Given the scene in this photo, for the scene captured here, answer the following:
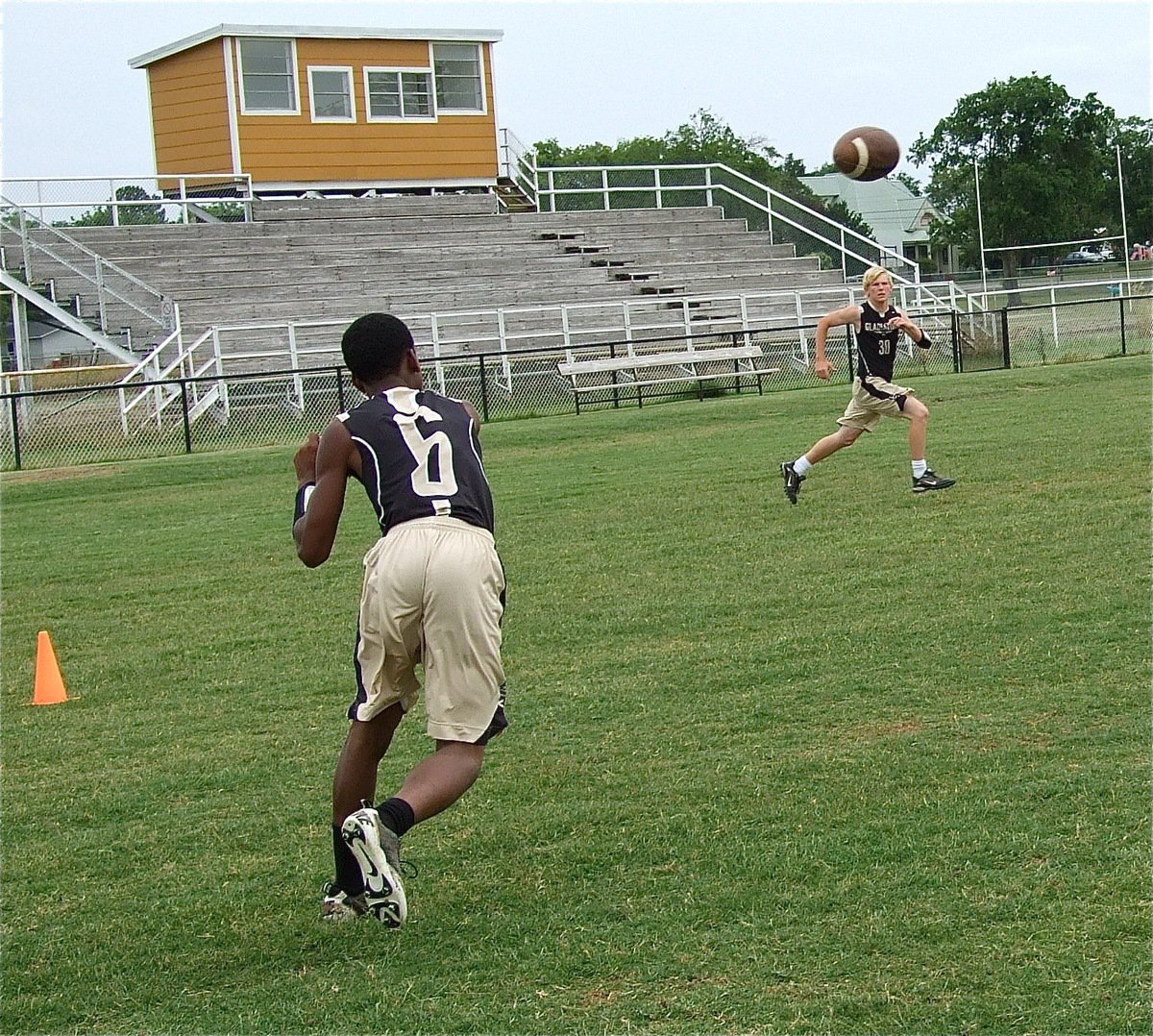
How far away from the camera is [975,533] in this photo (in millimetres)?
9867

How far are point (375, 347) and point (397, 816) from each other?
1395 mm

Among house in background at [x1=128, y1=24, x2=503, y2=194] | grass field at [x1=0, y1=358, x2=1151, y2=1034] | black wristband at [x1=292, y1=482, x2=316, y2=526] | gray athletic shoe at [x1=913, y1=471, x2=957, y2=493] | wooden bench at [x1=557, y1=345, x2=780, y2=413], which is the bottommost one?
grass field at [x1=0, y1=358, x2=1151, y2=1034]

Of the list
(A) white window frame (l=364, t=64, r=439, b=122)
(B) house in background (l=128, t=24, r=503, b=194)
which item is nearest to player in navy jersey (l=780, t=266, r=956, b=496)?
(B) house in background (l=128, t=24, r=503, b=194)

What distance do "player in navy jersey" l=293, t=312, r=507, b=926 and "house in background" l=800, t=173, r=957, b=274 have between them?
2350 inches

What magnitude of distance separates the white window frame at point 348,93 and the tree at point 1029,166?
28761 millimetres

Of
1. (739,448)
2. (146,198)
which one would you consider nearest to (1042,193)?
(146,198)

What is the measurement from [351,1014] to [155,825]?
1.97m

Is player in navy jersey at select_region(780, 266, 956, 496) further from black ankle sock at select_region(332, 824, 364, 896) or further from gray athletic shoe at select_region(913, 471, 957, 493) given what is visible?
black ankle sock at select_region(332, 824, 364, 896)

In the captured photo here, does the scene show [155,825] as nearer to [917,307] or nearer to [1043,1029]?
[1043,1029]

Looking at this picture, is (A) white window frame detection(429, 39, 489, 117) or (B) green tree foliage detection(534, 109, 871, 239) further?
(B) green tree foliage detection(534, 109, 871, 239)

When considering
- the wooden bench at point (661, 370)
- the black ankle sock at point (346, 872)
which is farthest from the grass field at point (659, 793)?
the wooden bench at point (661, 370)

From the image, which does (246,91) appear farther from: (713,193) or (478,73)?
(713,193)

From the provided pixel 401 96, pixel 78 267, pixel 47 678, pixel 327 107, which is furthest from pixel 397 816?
pixel 401 96

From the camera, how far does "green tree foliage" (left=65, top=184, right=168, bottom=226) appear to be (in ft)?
96.9
